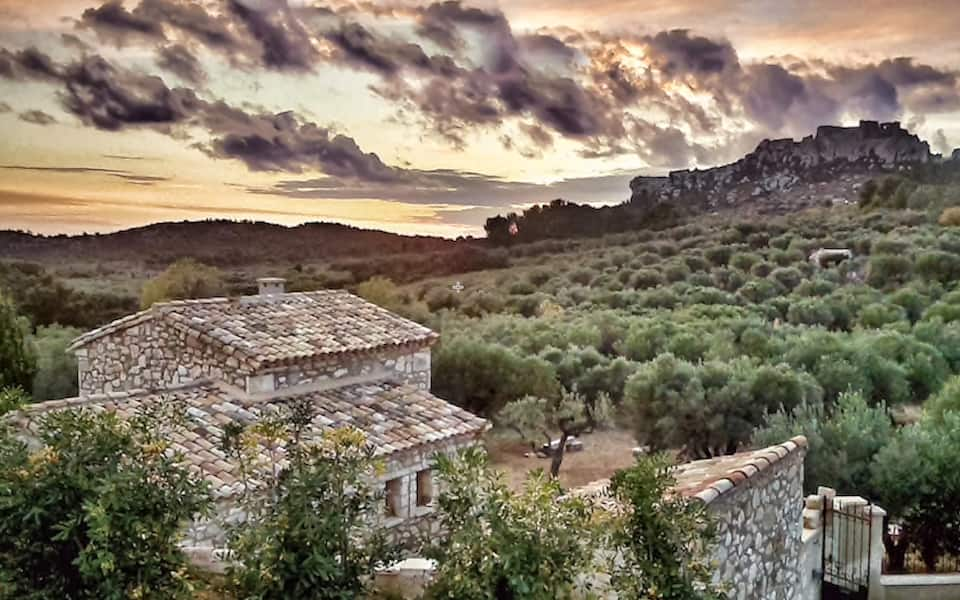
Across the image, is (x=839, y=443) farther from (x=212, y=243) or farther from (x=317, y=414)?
(x=212, y=243)

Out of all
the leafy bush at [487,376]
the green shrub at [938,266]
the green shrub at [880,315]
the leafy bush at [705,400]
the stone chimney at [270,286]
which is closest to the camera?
the stone chimney at [270,286]

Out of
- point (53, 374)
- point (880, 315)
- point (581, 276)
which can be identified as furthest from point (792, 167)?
point (53, 374)

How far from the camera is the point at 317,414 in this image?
21.9 feet

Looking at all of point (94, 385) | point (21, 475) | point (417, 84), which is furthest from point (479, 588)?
point (417, 84)

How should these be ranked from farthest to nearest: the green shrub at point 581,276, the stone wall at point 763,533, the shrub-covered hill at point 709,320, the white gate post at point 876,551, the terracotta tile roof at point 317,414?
the green shrub at point 581,276 < the shrub-covered hill at point 709,320 < the white gate post at point 876,551 < the terracotta tile roof at point 317,414 < the stone wall at point 763,533

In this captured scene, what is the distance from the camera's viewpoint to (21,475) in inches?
113

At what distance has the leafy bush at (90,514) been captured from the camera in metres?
2.83

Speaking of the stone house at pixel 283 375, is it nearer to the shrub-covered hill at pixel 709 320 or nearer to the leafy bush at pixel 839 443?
the shrub-covered hill at pixel 709 320

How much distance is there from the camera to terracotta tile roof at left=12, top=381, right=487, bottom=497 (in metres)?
5.63

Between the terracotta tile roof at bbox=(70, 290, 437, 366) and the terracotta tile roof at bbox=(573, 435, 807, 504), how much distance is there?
285 centimetres

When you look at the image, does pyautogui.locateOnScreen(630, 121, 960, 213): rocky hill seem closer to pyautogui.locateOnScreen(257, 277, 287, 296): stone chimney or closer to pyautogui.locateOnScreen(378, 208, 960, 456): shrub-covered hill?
pyautogui.locateOnScreen(378, 208, 960, 456): shrub-covered hill

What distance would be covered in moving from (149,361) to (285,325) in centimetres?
125

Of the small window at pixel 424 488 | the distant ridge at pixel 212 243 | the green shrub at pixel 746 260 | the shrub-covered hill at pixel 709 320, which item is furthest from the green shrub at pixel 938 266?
the small window at pixel 424 488

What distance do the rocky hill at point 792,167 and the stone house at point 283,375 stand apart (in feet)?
20.7
